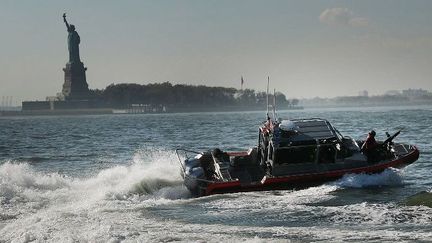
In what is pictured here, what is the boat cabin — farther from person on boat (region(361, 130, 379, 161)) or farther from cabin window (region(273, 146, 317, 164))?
person on boat (region(361, 130, 379, 161))

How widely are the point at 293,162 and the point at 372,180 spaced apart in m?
3.26

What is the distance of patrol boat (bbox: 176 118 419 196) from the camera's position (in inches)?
923

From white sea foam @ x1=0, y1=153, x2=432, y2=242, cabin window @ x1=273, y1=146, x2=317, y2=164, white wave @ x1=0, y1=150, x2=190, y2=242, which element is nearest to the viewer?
white sea foam @ x1=0, y1=153, x2=432, y2=242

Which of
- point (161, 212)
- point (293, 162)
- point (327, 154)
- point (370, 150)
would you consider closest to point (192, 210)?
point (161, 212)

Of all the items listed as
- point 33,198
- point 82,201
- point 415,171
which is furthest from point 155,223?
point 415,171

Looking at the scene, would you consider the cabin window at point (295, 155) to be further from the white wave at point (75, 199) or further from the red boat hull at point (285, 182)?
the white wave at point (75, 199)

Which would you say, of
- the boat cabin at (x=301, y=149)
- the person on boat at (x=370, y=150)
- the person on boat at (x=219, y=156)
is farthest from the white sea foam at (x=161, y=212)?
the person on boat at (x=219, y=156)

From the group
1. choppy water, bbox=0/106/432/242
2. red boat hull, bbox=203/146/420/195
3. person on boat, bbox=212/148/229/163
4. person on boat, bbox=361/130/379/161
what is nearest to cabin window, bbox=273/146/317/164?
red boat hull, bbox=203/146/420/195

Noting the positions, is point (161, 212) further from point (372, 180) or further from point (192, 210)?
point (372, 180)

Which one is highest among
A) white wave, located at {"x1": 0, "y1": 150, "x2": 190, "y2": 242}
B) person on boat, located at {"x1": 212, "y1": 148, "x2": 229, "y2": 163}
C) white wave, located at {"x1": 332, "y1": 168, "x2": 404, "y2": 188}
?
person on boat, located at {"x1": 212, "y1": 148, "x2": 229, "y2": 163}

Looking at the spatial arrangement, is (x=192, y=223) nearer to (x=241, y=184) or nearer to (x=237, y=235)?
(x=237, y=235)

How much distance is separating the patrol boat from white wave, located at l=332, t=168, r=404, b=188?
0.23 metres

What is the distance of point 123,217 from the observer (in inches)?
736

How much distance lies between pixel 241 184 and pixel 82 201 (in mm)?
6040
